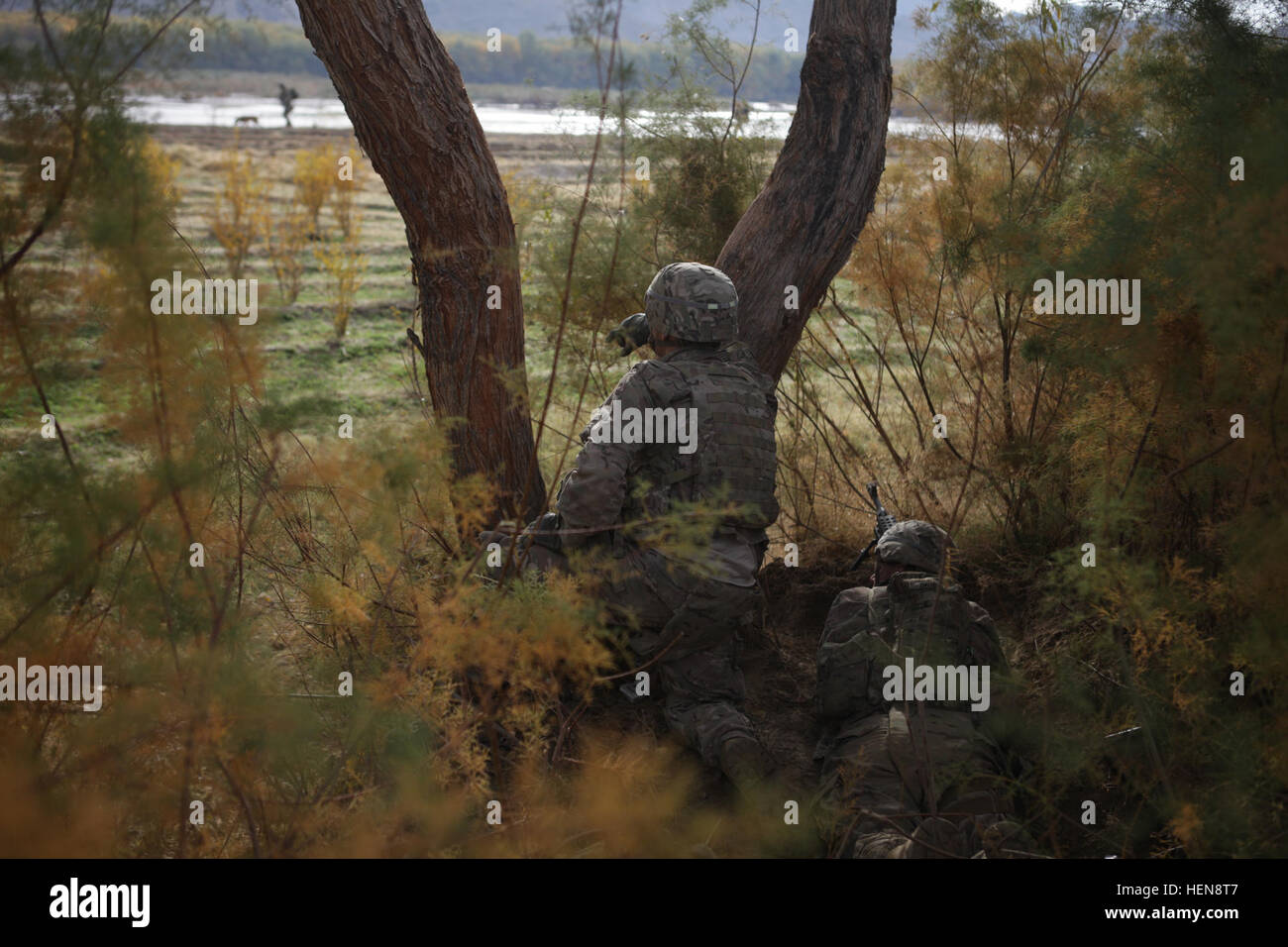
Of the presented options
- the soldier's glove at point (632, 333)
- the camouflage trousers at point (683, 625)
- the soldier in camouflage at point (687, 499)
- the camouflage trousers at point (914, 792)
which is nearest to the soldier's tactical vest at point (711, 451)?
the soldier in camouflage at point (687, 499)

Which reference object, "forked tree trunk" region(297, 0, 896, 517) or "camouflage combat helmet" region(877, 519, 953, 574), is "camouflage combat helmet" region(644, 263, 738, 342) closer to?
"forked tree trunk" region(297, 0, 896, 517)

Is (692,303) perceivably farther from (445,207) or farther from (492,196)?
(445,207)

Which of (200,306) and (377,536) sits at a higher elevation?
(200,306)

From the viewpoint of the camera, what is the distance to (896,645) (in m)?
3.60

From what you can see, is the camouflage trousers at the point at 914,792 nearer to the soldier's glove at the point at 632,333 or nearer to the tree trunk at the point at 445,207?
the tree trunk at the point at 445,207

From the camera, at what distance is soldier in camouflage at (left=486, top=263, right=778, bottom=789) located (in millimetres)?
3816

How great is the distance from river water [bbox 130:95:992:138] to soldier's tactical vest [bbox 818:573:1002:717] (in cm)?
282

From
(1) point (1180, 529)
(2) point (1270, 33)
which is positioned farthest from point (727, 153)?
(1) point (1180, 529)

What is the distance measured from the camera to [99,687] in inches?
97.9

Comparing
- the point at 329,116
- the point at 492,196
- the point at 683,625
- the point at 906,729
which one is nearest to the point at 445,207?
the point at 492,196

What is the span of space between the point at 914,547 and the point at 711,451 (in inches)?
33.3
